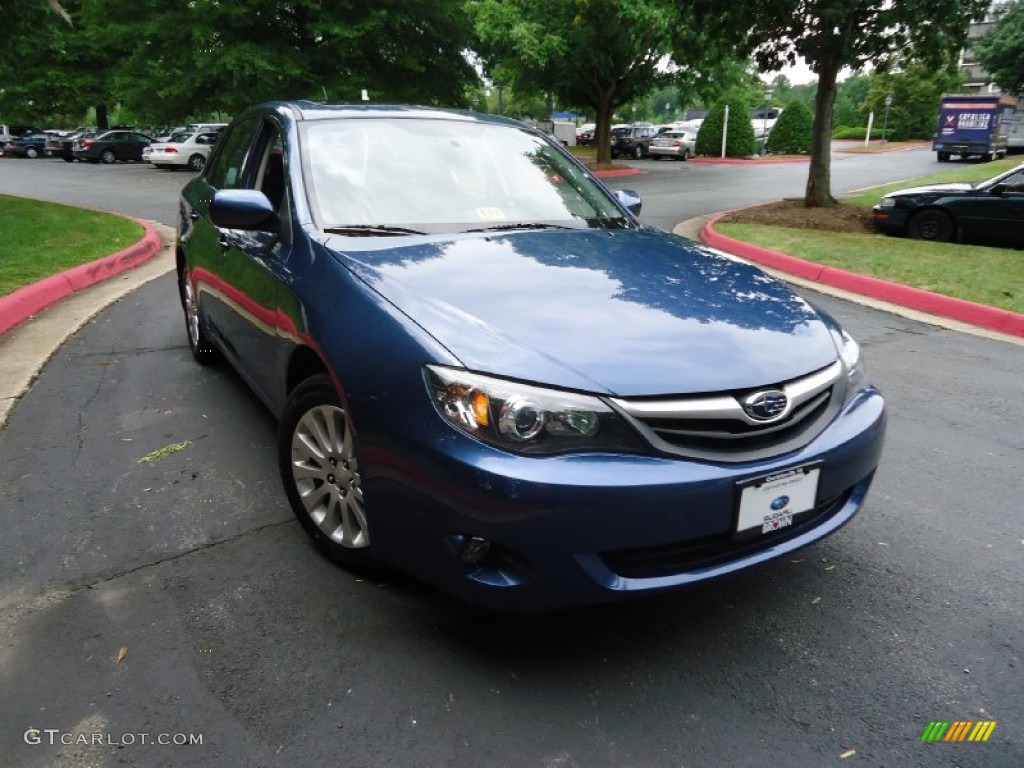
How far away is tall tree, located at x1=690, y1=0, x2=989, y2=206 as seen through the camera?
12234 mm

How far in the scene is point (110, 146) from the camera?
34.6m

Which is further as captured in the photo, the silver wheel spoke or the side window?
the side window

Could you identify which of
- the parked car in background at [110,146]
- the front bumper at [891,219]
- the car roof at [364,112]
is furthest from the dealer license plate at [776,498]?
the parked car in background at [110,146]

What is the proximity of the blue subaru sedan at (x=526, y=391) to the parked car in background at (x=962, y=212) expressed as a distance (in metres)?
9.25

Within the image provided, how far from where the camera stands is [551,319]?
2.47 m

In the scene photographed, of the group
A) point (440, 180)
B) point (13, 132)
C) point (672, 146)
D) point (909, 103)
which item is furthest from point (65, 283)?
point (909, 103)

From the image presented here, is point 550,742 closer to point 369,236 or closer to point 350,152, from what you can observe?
point 369,236

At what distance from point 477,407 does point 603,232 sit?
5.17 feet

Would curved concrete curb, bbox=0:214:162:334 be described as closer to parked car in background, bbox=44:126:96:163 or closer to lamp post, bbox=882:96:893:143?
parked car in background, bbox=44:126:96:163

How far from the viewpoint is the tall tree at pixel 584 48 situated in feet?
77.8

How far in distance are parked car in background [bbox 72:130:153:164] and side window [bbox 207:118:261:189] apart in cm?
3417

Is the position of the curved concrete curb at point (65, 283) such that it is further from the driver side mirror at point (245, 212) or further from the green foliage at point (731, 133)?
the green foliage at point (731, 133)

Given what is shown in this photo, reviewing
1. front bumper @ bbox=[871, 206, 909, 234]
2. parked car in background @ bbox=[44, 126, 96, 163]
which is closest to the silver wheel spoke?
front bumper @ bbox=[871, 206, 909, 234]

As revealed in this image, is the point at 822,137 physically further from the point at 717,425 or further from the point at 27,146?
the point at 27,146
